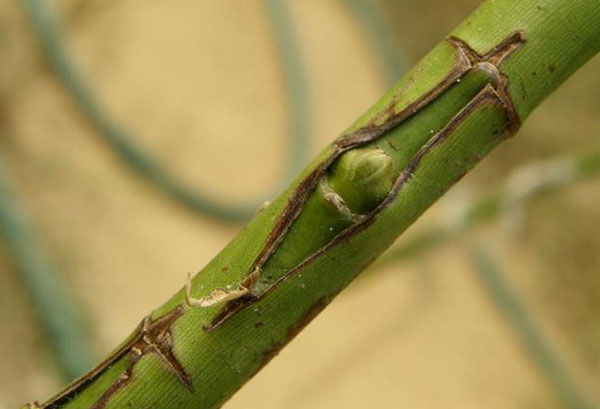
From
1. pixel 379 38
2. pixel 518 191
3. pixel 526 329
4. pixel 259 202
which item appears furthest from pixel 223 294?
pixel 379 38

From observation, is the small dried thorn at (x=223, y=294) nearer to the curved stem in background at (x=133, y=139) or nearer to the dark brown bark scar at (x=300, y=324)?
the dark brown bark scar at (x=300, y=324)

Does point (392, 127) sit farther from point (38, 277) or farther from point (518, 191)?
point (38, 277)

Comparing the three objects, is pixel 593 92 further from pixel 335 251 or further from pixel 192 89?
pixel 335 251

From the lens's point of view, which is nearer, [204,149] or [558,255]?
[204,149]

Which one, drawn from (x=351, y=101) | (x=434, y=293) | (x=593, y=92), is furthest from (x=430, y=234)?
(x=593, y=92)

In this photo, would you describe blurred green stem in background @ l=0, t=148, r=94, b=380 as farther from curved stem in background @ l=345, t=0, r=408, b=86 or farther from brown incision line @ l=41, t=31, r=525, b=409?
brown incision line @ l=41, t=31, r=525, b=409

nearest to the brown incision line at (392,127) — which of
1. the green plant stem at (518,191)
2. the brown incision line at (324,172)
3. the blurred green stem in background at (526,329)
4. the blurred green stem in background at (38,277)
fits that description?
the brown incision line at (324,172)

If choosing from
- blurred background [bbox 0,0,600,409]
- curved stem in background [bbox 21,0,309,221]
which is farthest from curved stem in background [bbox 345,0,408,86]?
curved stem in background [bbox 21,0,309,221]
